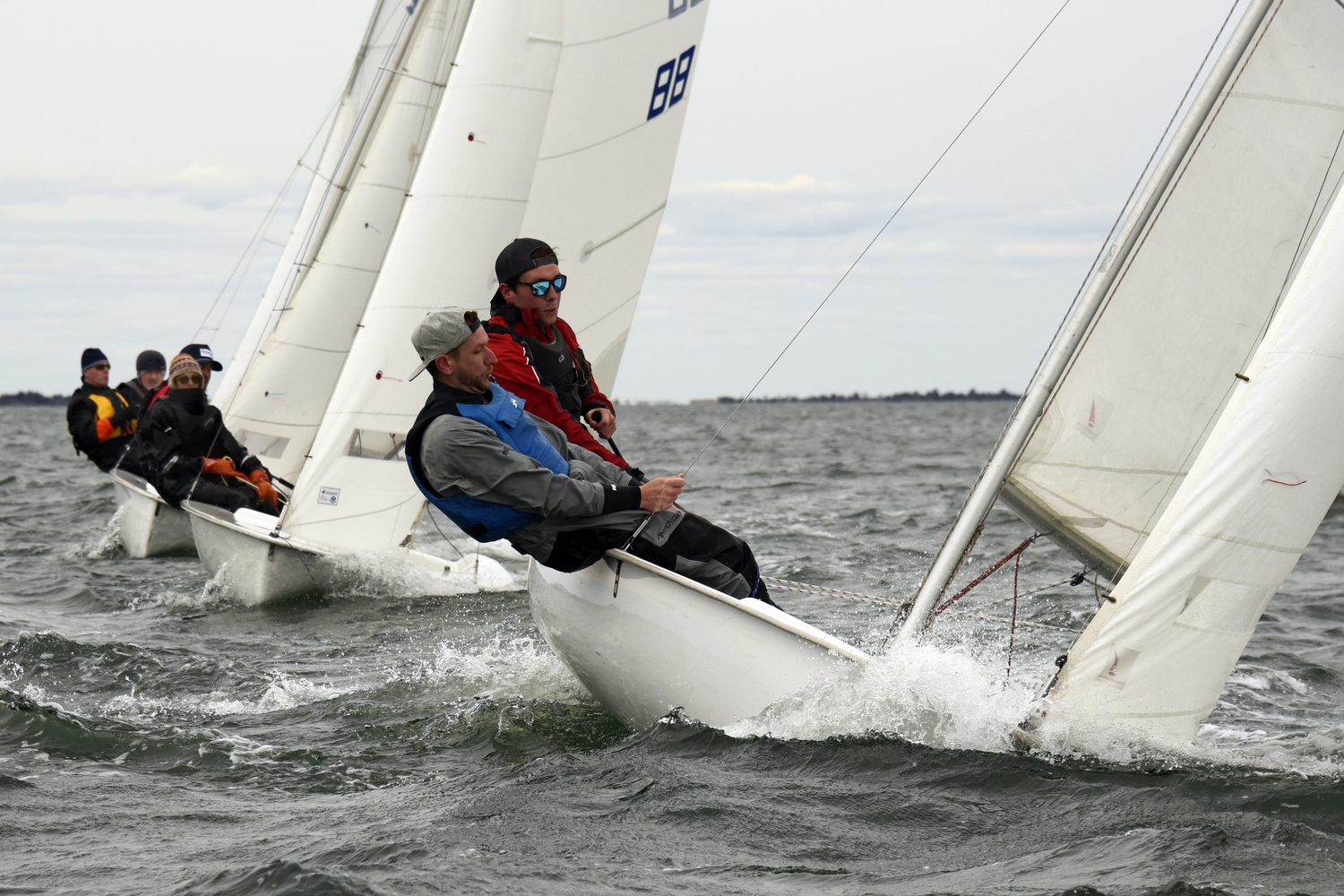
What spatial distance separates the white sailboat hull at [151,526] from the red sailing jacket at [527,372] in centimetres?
592

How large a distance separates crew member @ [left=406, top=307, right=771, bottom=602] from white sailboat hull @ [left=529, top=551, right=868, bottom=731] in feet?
0.53

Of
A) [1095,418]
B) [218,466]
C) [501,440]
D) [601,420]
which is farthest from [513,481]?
[218,466]

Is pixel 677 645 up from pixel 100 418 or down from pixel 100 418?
up

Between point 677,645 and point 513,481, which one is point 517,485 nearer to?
point 513,481

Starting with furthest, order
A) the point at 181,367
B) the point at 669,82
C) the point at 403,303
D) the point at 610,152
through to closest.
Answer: the point at 181,367 < the point at 669,82 < the point at 610,152 < the point at 403,303

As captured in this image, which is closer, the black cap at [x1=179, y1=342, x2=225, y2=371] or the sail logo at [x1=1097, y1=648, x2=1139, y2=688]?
the sail logo at [x1=1097, y1=648, x2=1139, y2=688]

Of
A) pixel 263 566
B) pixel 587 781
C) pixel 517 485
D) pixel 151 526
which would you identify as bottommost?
pixel 151 526

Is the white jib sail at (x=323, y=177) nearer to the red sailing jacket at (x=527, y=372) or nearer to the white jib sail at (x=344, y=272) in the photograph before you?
the white jib sail at (x=344, y=272)

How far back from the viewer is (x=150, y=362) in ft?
34.1

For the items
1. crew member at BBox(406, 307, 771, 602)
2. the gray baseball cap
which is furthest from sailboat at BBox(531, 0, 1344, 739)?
the gray baseball cap

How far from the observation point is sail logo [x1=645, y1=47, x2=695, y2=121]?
789 cm

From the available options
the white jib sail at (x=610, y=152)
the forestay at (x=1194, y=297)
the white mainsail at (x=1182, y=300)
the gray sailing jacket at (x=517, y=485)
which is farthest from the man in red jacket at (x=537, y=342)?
the white jib sail at (x=610, y=152)

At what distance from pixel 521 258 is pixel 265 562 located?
379 cm

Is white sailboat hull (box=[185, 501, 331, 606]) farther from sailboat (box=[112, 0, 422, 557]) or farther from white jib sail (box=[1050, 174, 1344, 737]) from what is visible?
white jib sail (box=[1050, 174, 1344, 737])
